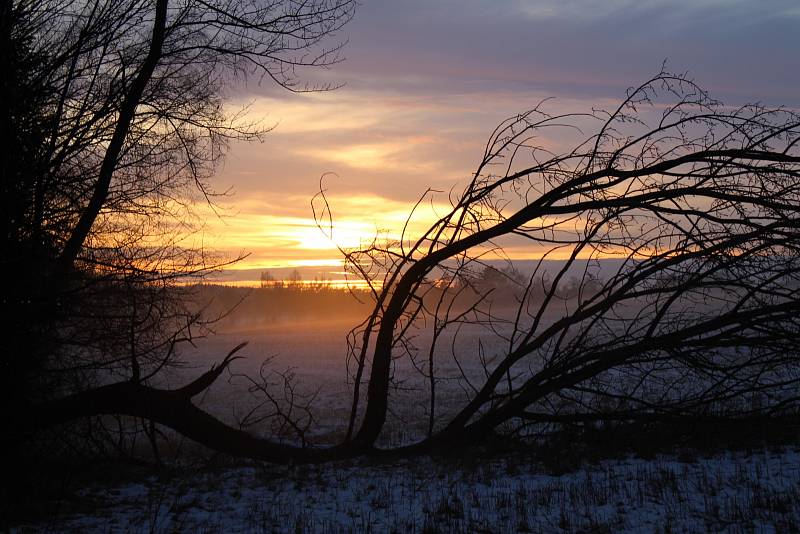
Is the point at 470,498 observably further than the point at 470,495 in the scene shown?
No

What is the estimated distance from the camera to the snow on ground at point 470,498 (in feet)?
16.9

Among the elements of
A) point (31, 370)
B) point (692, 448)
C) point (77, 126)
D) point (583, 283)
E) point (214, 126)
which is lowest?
point (692, 448)

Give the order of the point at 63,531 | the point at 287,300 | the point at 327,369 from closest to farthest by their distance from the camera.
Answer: the point at 63,531
the point at 327,369
the point at 287,300

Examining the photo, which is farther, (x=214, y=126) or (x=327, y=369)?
(x=327, y=369)

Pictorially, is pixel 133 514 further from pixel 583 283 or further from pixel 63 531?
pixel 583 283

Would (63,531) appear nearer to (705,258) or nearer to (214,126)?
(214,126)

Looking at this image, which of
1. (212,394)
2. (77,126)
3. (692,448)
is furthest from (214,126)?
(212,394)

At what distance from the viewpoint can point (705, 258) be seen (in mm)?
5992

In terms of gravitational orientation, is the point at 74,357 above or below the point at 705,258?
below

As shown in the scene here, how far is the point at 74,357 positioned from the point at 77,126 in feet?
8.71

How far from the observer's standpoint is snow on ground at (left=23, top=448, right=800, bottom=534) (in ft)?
16.9

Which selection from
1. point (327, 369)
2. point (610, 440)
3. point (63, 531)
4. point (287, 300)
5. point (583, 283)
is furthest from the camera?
point (287, 300)

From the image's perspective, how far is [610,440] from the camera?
714 cm

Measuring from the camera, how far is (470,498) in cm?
599
